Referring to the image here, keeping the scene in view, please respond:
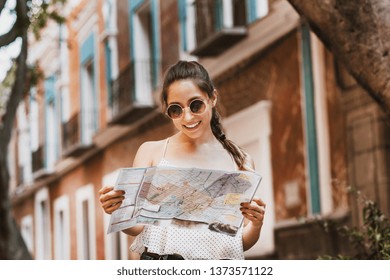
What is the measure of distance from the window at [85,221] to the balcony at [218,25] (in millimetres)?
1281

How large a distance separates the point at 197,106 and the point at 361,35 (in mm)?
1203

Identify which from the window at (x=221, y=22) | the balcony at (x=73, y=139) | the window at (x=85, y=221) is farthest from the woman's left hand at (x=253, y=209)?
the window at (x=221, y=22)

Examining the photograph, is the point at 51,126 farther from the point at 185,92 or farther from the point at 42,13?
the point at 185,92

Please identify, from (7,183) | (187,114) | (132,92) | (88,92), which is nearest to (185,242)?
(187,114)

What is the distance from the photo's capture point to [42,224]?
596 cm

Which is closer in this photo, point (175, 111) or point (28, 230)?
point (175, 111)

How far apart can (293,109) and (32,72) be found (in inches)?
62.6

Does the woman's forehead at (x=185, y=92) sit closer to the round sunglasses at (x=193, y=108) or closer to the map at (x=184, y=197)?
the round sunglasses at (x=193, y=108)

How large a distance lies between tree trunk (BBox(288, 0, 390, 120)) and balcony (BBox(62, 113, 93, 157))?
2.08 meters

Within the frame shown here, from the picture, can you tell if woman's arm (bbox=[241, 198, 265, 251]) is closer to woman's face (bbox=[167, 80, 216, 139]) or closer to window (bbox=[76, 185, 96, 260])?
A: woman's face (bbox=[167, 80, 216, 139])

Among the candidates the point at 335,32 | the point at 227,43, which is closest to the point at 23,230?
the point at 227,43

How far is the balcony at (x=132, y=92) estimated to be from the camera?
5769mm

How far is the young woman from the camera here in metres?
2.79

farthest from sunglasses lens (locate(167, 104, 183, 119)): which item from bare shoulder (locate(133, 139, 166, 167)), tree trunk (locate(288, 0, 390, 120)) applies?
tree trunk (locate(288, 0, 390, 120))
